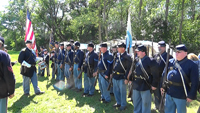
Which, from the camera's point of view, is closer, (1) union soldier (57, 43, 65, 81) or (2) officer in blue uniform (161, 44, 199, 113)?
(2) officer in blue uniform (161, 44, 199, 113)

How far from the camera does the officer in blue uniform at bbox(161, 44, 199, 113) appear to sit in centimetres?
312

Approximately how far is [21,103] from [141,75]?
4.88m

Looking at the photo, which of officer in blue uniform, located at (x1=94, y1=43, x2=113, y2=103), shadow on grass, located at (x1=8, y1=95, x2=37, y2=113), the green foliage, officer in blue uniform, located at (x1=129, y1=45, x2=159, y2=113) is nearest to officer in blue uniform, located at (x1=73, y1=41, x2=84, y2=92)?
officer in blue uniform, located at (x1=94, y1=43, x2=113, y2=103)

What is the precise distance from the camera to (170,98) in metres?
3.48

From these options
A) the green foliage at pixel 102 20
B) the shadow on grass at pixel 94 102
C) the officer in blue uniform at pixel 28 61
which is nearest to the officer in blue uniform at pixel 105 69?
the shadow on grass at pixel 94 102

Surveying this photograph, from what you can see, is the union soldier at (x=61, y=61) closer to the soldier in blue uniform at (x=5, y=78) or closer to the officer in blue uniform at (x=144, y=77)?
the soldier in blue uniform at (x=5, y=78)

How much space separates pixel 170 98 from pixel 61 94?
501cm

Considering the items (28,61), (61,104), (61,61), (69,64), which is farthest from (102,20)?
(61,104)

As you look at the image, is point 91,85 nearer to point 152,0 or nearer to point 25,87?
point 25,87

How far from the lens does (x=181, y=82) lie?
10.7 ft

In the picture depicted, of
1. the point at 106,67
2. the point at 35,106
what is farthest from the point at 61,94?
the point at 106,67

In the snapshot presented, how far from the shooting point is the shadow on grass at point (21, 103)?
18.0 ft

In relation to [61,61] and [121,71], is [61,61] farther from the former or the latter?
[121,71]

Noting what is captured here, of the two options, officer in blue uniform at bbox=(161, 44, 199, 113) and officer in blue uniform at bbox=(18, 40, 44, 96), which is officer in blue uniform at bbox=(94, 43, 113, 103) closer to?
officer in blue uniform at bbox=(161, 44, 199, 113)
